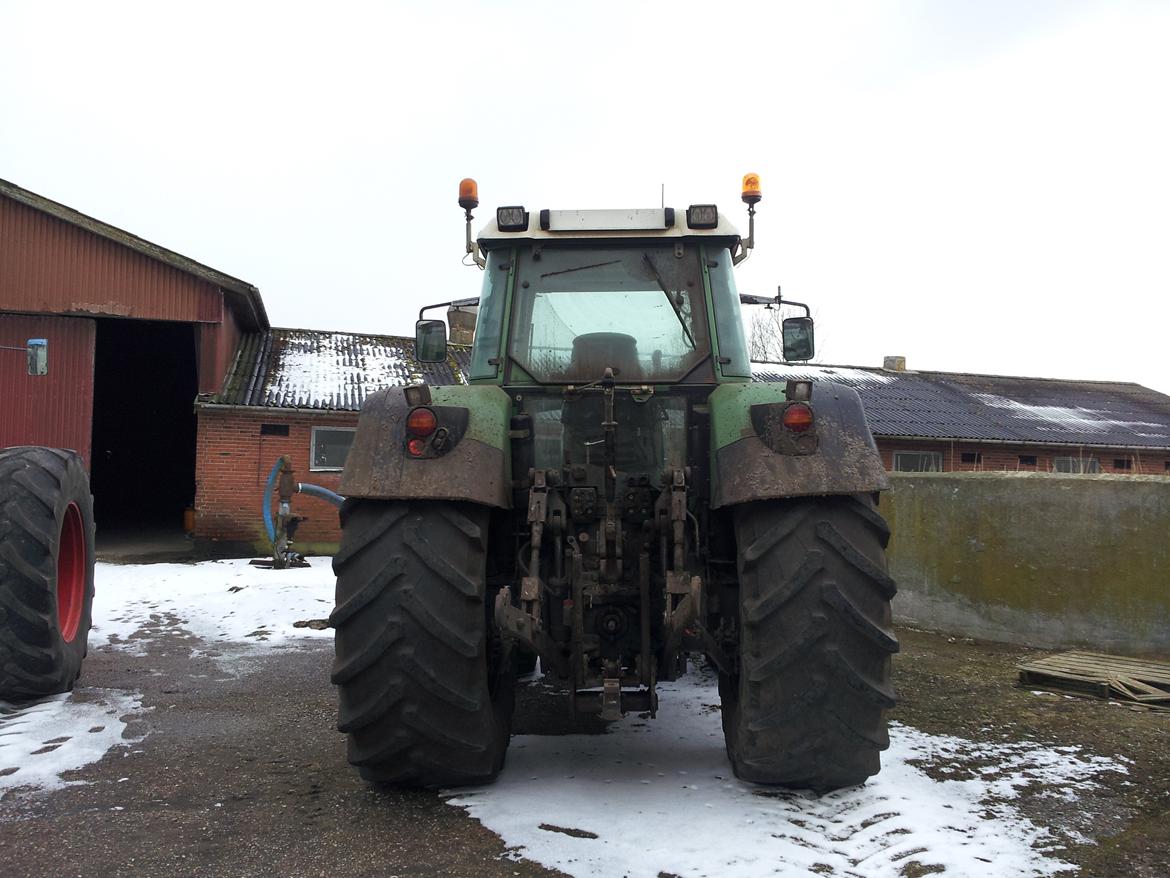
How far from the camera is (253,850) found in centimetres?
308

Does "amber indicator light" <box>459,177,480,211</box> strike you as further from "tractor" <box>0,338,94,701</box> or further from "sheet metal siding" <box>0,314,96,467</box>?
"sheet metal siding" <box>0,314,96,467</box>

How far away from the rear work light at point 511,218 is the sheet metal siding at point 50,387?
13.8 m

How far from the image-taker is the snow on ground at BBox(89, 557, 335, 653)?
7.75 metres

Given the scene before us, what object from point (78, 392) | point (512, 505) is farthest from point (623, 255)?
point (78, 392)

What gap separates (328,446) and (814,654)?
1426 cm

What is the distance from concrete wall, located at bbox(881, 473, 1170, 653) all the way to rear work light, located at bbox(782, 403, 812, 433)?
187 inches

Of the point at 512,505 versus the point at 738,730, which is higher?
the point at 512,505

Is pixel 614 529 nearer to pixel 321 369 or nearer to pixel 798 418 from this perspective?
pixel 798 418

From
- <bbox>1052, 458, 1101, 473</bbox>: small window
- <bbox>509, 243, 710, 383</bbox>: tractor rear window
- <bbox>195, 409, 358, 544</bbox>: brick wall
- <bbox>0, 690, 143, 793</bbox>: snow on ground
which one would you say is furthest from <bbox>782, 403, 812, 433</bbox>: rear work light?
<bbox>1052, 458, 1101, 473</bbox>: small window

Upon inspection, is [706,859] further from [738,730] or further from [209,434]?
[209,434]

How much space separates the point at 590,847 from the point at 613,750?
128 cm

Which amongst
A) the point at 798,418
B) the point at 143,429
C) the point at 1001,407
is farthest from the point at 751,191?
the point at 143,429

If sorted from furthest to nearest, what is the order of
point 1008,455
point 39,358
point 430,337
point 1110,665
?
point 1008,455
point 39,358
point 1110,665
point 430,337

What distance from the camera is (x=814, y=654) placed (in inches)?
131
